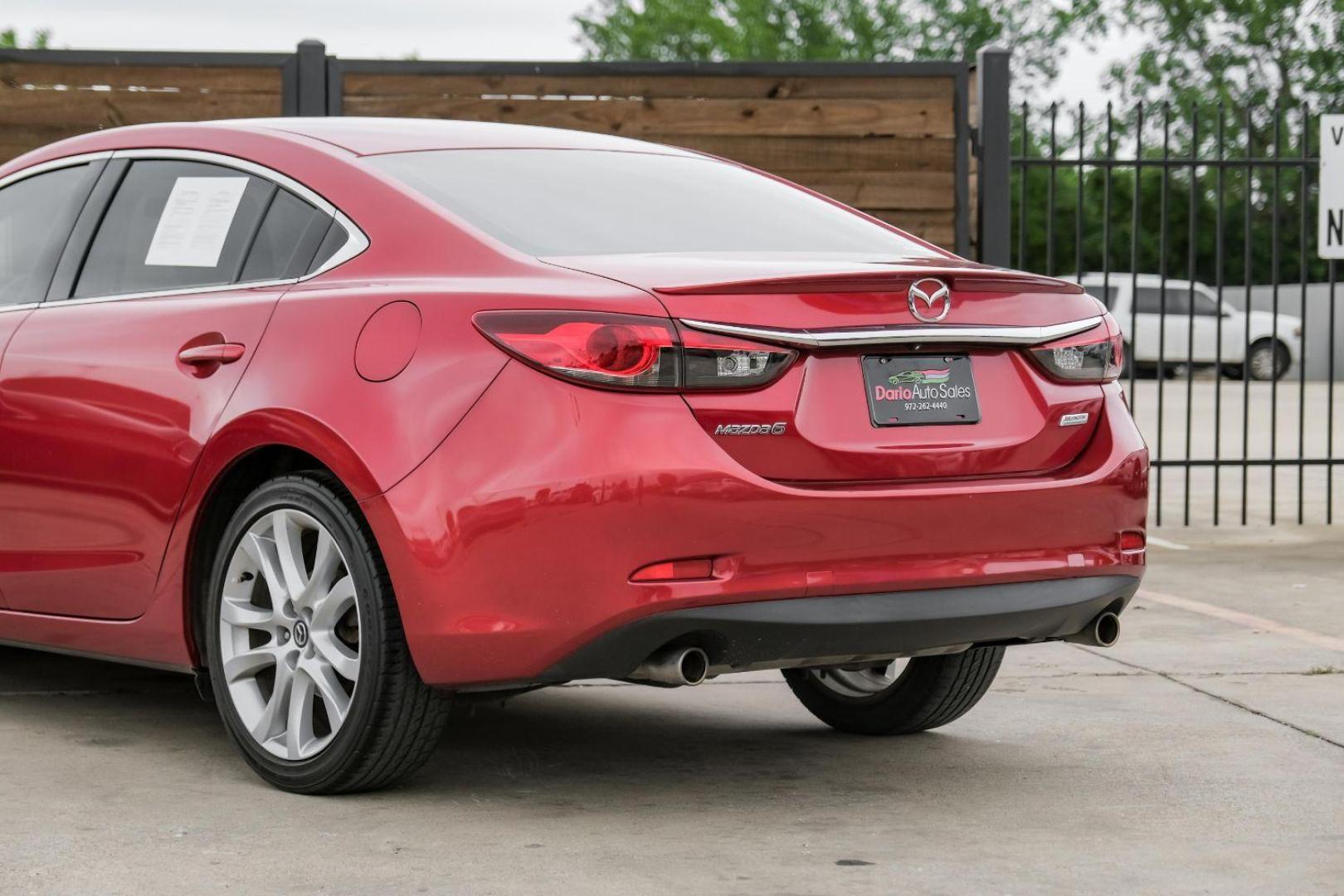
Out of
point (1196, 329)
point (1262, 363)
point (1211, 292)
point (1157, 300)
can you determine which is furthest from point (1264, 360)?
point (1196, 329)

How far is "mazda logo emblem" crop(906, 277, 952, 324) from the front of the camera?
4129mm

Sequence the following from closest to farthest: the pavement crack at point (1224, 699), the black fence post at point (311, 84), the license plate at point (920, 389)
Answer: the license plate at point (920, 389), the pavement crack at point (1224, 699), the black fence post at point (311, 84)

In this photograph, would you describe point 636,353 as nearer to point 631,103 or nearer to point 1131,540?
point 1131,540

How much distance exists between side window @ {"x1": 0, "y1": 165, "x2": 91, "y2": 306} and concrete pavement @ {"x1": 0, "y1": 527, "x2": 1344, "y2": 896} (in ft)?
3.78

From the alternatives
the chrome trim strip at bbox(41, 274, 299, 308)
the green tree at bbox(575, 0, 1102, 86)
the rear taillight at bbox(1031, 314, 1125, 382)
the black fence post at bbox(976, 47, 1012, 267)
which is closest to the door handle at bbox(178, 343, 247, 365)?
the chrome trim strip at bbox(41, 274, 299, 308)

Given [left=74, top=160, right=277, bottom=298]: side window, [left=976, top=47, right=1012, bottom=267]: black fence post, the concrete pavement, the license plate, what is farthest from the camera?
[left=976, top=47, right=1012, bottom=267]: black fence post

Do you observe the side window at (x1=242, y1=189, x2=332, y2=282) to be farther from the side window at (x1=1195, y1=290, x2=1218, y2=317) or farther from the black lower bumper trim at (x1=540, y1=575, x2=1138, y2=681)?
the side window at (x1=1195, y1=290, x2=1218, y2=317)

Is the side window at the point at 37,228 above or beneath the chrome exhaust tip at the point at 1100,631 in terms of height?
above

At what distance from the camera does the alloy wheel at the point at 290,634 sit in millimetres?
4277

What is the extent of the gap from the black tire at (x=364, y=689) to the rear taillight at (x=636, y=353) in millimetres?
577

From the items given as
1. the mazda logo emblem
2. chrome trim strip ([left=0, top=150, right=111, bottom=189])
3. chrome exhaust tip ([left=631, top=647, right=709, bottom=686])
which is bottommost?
chrome exhaust tip ([left=631, top=647, right=709, bottom=686])

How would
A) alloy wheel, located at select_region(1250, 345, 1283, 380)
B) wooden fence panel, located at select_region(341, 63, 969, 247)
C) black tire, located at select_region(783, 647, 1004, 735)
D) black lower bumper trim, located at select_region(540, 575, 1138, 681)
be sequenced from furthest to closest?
alloy wheel, located at select_region(1250, 345, 1283, 380)
wooden fence panel, located at select_region(341, 63, 969, 247)
black tire, located at select_region(783, 647, 1004, 735)
black lower bumper trim, located at select_region(540, 575, 1138, 681)

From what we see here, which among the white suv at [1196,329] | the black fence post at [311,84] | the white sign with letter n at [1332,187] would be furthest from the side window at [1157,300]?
the black fence post at [311,84]

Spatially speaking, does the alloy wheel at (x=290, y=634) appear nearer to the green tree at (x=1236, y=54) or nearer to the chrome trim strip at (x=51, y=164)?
the chrome trim strip at (x=51, y=164)
